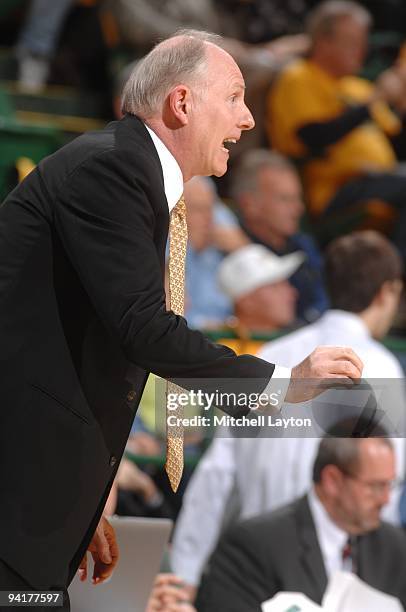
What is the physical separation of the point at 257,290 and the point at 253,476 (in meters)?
1.17

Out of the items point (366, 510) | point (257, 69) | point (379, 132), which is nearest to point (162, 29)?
point (257, 69)

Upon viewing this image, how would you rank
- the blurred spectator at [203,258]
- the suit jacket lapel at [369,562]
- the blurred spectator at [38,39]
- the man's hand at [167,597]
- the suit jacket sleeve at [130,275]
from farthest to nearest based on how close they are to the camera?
the blurred spectator at [38,39] < the blurred spectator at [203,258] < the suit jacket lapel at [369,562] < the man's hand at [167,597] < the suit jacket sleeve at [130,275]

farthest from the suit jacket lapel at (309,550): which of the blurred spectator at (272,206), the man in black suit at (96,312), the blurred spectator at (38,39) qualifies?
the blurred spectator at (38,39)

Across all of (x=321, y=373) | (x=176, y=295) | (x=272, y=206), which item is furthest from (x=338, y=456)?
(x=272, y=206)

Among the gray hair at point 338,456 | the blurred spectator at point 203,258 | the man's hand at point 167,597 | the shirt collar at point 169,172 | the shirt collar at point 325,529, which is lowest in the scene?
the blurred spectator at point 203,258

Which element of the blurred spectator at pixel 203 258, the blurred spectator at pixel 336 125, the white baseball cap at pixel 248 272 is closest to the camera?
the white baseball cap at pixel 248 272

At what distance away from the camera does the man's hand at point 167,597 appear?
2586 mm

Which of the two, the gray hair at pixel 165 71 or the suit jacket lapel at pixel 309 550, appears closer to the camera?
the gray hair at pixel 165 71

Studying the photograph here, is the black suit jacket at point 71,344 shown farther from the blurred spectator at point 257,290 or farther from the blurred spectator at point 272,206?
the blurred spectator at point 272,206

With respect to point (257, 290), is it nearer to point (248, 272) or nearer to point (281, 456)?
point (248, 272)

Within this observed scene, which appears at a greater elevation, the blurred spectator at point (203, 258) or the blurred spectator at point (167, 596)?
the blurred spectator at point (167, 596)

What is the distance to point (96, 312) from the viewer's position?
5.68 ft

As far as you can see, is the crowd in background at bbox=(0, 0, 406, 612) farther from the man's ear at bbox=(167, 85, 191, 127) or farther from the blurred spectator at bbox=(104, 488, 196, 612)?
the man's ear at bbox=(167, 85, 191, 127)

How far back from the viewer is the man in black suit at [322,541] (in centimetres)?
307
